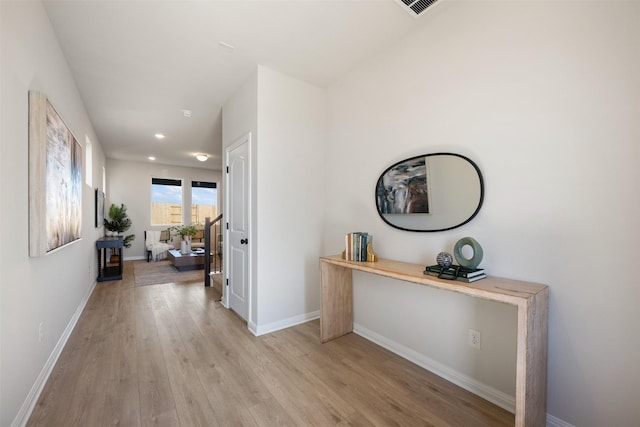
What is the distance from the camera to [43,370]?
193 cm

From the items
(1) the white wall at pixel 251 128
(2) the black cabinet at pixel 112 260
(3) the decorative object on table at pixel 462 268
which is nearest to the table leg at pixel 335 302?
(1) the white wall at pixel 251 128

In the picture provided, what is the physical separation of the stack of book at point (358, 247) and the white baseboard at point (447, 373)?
0.82 metres

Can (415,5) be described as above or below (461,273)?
above

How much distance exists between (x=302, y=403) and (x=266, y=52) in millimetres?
2824

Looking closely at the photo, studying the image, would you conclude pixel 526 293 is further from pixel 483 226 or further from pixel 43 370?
pixel 43 370

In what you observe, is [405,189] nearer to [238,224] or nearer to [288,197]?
[288,197]

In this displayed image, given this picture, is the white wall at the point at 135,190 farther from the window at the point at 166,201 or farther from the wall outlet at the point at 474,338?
the wall outlet at the point at 474,338

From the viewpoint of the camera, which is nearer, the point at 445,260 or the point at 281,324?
the point at 445,260

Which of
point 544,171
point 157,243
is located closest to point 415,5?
point 544,171

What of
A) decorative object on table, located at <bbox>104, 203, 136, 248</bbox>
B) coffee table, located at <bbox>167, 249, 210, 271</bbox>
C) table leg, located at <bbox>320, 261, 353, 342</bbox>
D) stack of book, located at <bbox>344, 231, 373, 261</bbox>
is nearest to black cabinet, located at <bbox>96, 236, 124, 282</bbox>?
coffee table, located at <bbox>167, 249, 210, 271</bbox>

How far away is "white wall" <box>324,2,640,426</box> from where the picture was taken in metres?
1.33

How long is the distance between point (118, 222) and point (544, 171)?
25.5 ft

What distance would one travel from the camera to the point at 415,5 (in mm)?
1962

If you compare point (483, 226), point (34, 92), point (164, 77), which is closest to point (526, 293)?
point (483, 226)
